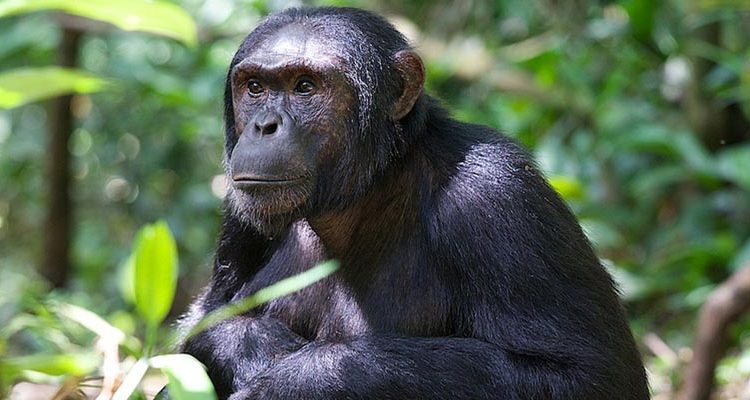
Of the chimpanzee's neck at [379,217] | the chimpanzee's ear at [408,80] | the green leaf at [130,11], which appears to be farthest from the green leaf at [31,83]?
the chimpanzee's ear at [408,80]

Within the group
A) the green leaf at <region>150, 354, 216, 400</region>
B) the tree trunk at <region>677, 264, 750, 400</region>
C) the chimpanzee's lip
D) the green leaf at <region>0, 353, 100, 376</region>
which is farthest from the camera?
the tree trunk at <region>677, 264, 750, 400</region>

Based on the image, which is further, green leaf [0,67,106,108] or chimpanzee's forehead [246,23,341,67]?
chimpanzee's forehead [246,23,341,67]

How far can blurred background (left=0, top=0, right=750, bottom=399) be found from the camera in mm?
8391

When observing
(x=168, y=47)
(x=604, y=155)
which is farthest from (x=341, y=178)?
(x=168, y=47)

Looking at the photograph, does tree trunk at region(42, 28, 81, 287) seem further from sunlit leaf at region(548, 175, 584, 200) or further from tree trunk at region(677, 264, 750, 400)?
tree trunk at region(677, 264, 750, 400)

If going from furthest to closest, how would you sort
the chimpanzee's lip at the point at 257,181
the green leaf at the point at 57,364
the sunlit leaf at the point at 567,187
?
the sunlit leaf at the point at 567,187, the chimpanzee's lip at the point at 257,181, the green leaf at the point at 57,364

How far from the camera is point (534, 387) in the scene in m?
3.72

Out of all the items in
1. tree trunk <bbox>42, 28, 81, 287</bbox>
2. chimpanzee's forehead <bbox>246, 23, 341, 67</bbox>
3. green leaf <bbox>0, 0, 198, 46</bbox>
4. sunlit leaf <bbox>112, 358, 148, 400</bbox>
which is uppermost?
green leaf <bbox>0, 0, 198, 46</bbox>

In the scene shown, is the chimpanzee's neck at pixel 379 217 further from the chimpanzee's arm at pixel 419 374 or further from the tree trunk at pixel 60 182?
the tree trunk at pixel 60 182

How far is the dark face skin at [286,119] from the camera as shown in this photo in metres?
4.02

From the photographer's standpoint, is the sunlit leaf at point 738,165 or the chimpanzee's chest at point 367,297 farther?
the sunlit leaf at point 738,165

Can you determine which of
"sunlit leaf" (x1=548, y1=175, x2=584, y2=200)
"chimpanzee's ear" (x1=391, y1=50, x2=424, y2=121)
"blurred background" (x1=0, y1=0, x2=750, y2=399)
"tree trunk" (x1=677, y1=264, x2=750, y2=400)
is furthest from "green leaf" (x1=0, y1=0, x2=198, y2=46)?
"blurred background" (x1=0, y1=0, x2=750, y2=399)

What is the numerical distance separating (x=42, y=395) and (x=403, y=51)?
2.53 metres

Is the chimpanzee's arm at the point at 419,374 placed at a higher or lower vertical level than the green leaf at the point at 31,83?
lower
